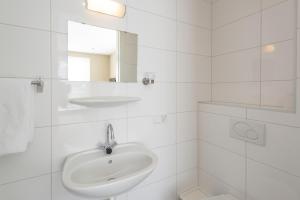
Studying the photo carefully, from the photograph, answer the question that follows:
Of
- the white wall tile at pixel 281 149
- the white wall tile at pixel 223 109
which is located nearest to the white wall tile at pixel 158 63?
the white wall tile at pixel 223 109

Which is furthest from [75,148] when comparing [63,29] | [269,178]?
[269,178]

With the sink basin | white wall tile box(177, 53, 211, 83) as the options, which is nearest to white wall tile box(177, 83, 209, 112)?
white wall tile box(177, 53, 211, 83)

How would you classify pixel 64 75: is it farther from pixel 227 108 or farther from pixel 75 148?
pixel 227 108

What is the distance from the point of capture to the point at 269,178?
112 centimetres

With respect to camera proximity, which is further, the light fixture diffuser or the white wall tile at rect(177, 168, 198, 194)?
the white wall tile at rect(177, 168, 198, 194)

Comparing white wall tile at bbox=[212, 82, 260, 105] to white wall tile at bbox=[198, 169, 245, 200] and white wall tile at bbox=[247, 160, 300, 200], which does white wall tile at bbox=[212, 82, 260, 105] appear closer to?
white wall tile at bbox=[247, 160, 300, 200]

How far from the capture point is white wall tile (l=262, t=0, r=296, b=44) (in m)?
1.14

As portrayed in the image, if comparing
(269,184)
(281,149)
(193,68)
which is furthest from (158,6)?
(269,184)

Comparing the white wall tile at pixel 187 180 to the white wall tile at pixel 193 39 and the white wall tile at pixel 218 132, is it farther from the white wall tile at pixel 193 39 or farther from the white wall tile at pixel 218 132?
the white wall tile at pixel 193 39

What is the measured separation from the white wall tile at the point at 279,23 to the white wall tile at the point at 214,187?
120cm

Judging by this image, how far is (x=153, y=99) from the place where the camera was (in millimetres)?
1405

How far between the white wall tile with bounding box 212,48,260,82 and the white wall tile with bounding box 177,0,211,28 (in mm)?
404

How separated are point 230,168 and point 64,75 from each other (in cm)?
146

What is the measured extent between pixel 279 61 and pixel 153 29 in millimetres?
994
